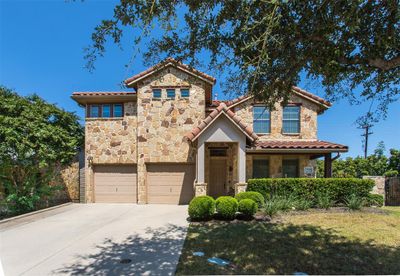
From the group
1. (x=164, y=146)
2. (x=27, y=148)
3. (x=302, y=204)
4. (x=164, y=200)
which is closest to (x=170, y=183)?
(x=164, y=200)

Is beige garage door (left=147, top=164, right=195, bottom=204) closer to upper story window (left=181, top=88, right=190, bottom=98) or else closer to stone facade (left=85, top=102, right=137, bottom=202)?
stone facade (left=85, top=102, right=137, bottom=202)

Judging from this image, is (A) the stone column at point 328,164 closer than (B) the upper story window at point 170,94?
Yes

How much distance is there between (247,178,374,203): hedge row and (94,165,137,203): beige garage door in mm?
7288

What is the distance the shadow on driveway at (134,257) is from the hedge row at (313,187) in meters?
6.03

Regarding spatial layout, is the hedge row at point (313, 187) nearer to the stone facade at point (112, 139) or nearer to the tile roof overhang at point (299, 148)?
the tile roof overhang at point (299, 148)

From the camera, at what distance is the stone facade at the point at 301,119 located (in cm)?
1525

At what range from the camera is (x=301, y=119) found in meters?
15.3

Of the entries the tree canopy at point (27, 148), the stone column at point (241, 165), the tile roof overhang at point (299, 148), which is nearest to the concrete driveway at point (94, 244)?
the tree canopy at point (27, 148)

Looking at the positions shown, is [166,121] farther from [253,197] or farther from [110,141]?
[253,197]

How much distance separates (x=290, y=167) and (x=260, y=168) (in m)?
1.91

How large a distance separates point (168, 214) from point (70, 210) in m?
5.37

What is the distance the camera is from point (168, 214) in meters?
11.1

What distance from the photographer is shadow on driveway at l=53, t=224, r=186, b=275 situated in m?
5.04

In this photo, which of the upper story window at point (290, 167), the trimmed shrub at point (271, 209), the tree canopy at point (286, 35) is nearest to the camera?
the tree canopy at point (286, 35)
